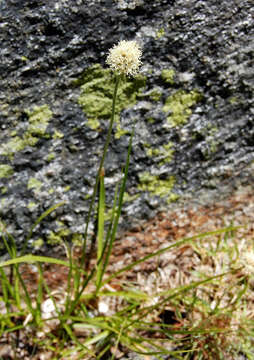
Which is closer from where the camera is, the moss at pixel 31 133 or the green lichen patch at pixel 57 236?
the moss at pixel 31 133

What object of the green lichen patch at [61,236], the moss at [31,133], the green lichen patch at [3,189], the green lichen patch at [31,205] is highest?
the moss at [31,133]

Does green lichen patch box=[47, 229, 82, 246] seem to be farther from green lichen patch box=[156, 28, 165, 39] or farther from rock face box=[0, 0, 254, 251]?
green lichen patch box=[156, 28, 165, 39]

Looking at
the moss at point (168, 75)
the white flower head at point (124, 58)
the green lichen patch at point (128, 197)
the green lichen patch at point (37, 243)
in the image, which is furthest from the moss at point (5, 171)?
the moss at point (168, 75)

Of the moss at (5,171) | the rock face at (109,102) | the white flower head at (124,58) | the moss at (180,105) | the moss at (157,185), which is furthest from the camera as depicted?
the moss at (157,185)

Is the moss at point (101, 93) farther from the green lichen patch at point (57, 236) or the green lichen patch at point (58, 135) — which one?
the green lichen patch at point (57, 236)

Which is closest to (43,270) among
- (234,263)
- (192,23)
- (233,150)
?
(234,263)

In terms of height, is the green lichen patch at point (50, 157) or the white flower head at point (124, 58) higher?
the white flower head at point (124, 58)

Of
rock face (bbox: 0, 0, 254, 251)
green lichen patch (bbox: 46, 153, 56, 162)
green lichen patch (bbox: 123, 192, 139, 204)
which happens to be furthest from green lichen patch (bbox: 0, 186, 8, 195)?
green lichen patch (bbox: 123, 192, 139, 204)
